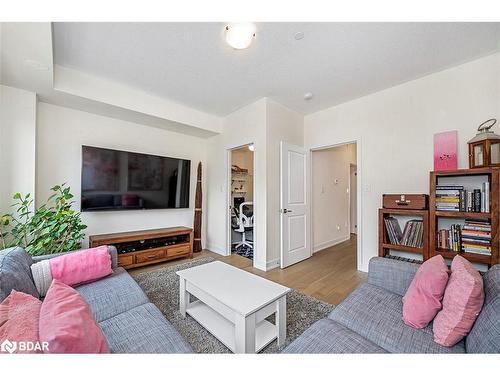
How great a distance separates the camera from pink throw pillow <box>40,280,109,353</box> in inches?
25.2

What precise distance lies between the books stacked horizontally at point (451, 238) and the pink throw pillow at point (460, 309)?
1.31 m

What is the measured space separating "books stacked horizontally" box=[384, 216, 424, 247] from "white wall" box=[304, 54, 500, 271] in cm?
29

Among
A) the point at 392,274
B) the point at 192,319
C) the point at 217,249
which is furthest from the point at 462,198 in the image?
the point at 217,249

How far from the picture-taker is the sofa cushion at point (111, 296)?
51.3 inches

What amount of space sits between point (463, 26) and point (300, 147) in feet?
6.70

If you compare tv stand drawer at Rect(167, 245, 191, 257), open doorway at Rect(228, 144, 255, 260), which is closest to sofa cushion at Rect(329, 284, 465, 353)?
open doorway at Rect(228, 144, 255, 260)

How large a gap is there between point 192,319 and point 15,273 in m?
1.17

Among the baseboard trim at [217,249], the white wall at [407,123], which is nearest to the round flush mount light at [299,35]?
the white wall at [407,123]

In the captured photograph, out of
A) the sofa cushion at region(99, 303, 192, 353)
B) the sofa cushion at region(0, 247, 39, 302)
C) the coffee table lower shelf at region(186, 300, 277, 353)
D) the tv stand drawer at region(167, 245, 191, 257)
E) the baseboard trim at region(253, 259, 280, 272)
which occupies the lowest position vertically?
the baseboard trim at region(253, 259, 280, 272)

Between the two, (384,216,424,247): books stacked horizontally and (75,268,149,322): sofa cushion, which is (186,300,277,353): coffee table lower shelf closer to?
(75,268,149,322): sofa cushion

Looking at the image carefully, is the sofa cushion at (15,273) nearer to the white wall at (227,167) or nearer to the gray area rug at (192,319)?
the gray area rug at (192,319)

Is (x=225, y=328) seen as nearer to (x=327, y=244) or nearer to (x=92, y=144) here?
(x=92, y=144)
